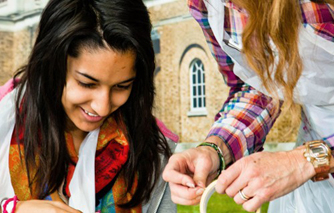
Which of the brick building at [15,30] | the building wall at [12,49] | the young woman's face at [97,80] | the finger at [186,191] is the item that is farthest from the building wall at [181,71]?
the finger at [186,191]

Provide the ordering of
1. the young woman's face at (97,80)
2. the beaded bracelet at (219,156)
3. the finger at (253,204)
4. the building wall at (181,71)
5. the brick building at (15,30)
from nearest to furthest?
the finger at (253,204) < the beaded bracelet at (219,156) < the young woman's face at (97,80) < the building wall at (181,71) < the brick building at (15,30)

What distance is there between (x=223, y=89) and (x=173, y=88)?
1342mm

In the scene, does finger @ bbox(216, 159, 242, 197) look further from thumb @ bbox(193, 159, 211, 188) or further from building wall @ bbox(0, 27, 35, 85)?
building wall @ bbox(0, 27, 35, 85)

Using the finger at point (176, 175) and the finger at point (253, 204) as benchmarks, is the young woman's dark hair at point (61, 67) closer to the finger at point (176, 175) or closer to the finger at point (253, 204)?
the finger at point (176, 175)

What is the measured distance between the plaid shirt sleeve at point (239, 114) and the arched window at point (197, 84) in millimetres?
7990

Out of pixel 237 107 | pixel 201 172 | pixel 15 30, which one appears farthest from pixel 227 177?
pixel 15 30

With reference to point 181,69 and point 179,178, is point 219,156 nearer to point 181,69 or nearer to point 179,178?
point 179,178

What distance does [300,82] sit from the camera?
1074mm

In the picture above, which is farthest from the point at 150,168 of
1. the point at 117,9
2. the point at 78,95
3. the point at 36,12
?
the point at 36,12

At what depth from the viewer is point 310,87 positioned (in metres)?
1.07

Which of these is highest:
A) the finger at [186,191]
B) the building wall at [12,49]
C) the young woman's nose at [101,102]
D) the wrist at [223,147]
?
the finger at [186,191]

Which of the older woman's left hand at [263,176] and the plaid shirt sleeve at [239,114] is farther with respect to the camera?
the plaid shirt sleeve at [239,114]

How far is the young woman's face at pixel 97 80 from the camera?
4.26 feet

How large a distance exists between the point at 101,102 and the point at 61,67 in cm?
16
